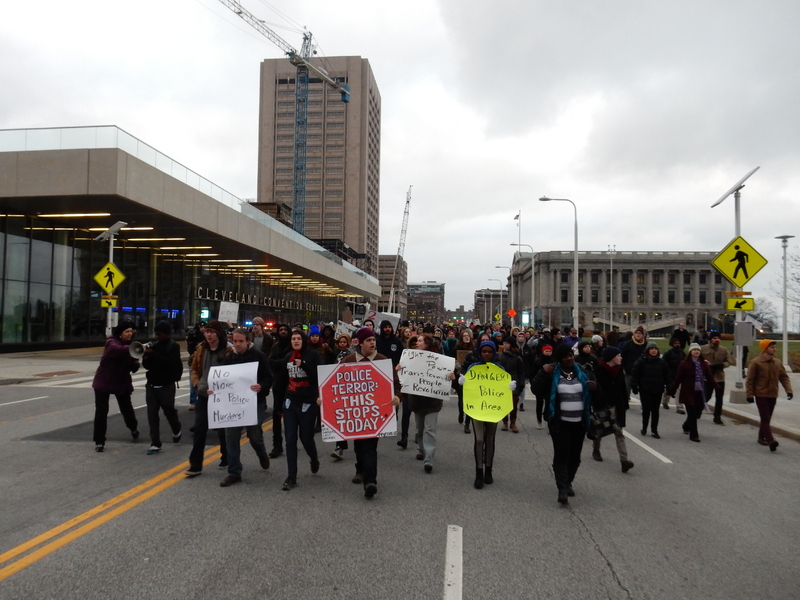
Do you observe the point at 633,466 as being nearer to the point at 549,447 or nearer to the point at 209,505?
the point at 549,447

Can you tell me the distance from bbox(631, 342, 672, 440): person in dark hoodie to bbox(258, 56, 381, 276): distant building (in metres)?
159

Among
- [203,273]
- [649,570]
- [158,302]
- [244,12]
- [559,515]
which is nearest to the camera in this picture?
[649,570]

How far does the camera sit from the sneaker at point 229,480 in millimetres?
6547

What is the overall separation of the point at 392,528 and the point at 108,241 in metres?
37.6

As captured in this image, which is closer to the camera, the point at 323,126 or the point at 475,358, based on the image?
the point at 475,358

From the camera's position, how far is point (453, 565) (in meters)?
4.45

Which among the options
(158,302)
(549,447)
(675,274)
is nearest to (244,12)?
(158,302)

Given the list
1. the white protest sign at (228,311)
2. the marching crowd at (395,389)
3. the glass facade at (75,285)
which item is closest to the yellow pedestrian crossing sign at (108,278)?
the white protest sign at (228,311)

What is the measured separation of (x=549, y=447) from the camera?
30.3 ft

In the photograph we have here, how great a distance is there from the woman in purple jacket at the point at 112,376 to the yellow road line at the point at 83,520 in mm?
1675

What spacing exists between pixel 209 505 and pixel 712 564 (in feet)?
15.3

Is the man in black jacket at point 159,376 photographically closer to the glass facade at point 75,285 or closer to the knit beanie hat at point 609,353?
the knit beanie hat at point 609,353

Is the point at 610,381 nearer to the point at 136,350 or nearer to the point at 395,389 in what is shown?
the point at 395,389

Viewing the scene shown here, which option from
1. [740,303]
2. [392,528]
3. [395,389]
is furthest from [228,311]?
[392,528]
